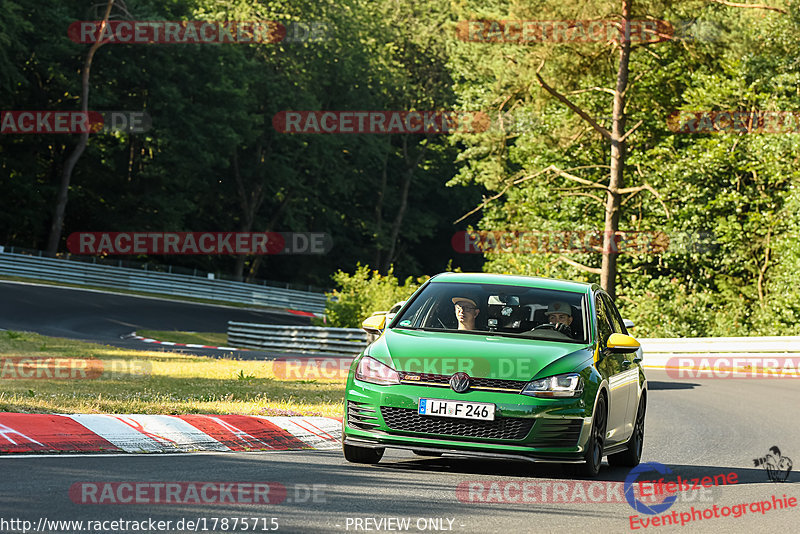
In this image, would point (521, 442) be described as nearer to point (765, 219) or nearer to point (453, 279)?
point (453, 279)

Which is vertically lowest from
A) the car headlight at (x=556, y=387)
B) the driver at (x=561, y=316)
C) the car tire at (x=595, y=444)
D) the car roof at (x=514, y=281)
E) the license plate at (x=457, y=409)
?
the car tire at (x=595, y=444)

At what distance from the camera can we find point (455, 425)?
915 centimetres

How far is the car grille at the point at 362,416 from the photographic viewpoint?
938 centimetres

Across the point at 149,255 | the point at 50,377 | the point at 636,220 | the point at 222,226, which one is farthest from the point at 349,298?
the point at 222,226

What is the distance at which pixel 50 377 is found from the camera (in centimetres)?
1795

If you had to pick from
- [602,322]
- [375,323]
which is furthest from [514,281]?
[375,323]

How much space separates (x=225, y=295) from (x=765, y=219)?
93.7ft

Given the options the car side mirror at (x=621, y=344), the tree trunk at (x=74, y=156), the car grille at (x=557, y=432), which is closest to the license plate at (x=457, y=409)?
the car grille at (x=557, y=432)

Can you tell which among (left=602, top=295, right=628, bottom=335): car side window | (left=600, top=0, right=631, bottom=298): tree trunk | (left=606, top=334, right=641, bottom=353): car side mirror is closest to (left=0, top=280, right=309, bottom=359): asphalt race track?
(left=600, top=0, right=631, bottom=298): tree trunk

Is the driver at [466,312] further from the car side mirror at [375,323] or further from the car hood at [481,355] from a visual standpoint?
the car side mirror at [375,323]

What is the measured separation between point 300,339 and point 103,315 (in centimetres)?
1085

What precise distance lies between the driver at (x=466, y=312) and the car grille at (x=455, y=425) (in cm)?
139

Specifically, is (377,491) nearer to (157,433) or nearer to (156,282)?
(157,433)

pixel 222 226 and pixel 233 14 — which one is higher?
pixel 233 14
